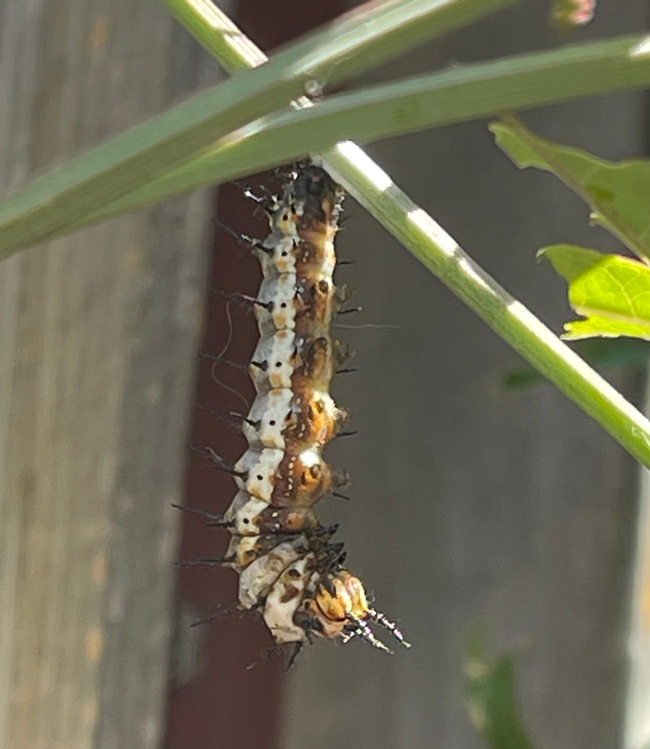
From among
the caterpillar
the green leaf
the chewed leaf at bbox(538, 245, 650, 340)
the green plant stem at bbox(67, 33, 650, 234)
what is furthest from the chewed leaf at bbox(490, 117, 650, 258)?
the green leaf

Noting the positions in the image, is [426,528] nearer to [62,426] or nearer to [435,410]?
[435,410]

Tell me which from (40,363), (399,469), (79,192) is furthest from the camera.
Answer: (399,469)

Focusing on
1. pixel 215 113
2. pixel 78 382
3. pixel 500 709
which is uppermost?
pixel 78 382

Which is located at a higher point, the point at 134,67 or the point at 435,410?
the point at 134,67

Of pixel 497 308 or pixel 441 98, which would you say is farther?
pixel 497 308

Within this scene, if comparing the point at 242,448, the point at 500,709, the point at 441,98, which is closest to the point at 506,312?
the point at 441,98

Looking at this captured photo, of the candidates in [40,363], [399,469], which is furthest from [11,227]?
[399,469]

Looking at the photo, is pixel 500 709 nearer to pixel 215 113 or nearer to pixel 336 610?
pixel 336 610

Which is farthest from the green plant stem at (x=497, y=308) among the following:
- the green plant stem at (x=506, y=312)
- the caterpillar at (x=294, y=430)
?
the caterpillar at (x=294, y=430)
